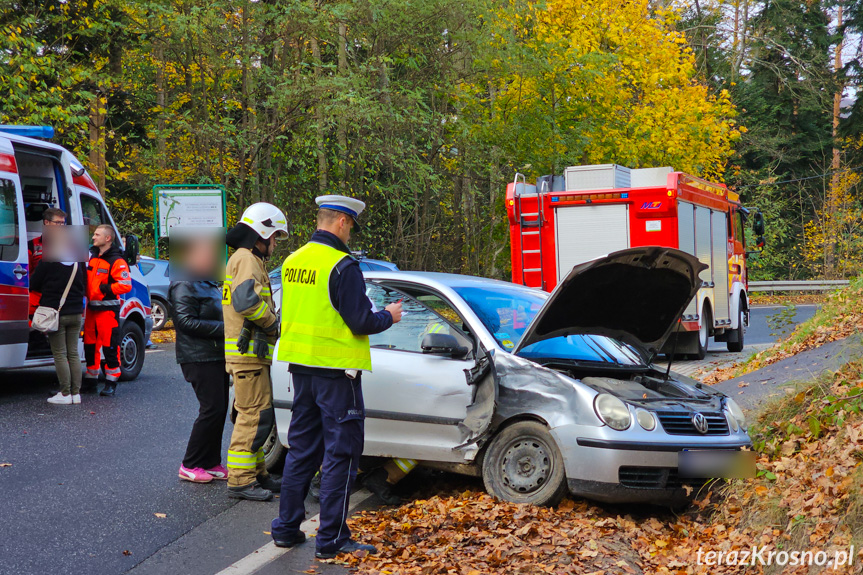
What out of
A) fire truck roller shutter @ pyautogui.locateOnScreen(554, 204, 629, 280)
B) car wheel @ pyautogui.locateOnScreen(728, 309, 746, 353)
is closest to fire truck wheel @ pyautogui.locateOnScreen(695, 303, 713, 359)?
car wheel @ pyautogui.locateOnScreen(728, 309, 746, 353)

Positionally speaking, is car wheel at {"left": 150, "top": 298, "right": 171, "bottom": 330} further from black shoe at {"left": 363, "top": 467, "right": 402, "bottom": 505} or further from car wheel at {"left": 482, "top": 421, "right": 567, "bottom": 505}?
car wheel at {"left": 482, "top": 421, "right": 567, "bottom": 505}

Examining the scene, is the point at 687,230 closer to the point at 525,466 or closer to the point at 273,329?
the point at 525,466

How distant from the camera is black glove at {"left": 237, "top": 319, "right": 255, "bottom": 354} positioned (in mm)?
5871

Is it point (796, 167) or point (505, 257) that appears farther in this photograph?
point (796, 167)

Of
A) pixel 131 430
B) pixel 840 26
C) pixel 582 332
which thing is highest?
pixel 840 26

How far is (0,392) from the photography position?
10.4 m

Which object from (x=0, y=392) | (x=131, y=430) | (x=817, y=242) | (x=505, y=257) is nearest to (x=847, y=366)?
(x=131, y=430)

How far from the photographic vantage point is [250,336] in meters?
5.91

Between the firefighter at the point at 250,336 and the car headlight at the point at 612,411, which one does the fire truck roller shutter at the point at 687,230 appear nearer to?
the car headlight at the point at 612,411

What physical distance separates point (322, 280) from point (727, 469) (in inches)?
105

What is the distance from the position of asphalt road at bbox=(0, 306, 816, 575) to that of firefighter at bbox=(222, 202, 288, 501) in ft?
0.92

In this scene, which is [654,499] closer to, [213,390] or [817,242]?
[213,390]

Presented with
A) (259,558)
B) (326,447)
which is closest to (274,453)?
(259,558)

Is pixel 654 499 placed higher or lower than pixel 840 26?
lower
